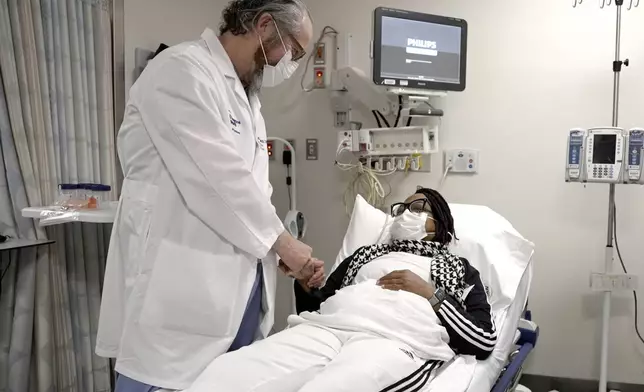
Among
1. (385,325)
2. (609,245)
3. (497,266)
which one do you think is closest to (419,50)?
(497,266)

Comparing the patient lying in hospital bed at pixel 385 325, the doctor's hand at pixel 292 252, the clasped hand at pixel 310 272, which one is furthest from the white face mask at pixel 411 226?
the doctor's hand at pixel 292 252

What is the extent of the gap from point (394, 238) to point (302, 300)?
1.41 feet

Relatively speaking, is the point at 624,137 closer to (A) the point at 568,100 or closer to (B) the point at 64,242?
(A) the point at 568,100

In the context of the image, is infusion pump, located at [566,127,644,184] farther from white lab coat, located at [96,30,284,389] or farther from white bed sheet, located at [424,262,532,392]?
white lab coat, located at [96,30,284,389]

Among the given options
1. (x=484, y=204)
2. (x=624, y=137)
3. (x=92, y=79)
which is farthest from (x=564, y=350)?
(x=92, y=79)

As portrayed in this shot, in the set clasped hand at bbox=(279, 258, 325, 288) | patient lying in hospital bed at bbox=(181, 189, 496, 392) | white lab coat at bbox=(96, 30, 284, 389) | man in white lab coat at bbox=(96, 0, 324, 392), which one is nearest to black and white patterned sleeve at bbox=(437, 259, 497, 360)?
patient lying in hospital bed at bbox=(181, 189, 496, 392)

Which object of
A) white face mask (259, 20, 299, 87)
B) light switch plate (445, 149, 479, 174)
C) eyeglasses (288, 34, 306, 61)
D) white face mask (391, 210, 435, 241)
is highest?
eyeglasses (288, 34, 306, 61)

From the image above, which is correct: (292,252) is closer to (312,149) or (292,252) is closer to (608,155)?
(608,155)

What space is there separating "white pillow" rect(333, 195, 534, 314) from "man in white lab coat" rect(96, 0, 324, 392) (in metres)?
0.97

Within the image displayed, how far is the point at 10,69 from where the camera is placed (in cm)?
209

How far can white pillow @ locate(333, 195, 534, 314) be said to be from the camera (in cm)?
212

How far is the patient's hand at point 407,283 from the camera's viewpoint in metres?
1.78

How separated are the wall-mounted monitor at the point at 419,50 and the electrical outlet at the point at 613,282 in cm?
104

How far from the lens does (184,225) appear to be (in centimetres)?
135
